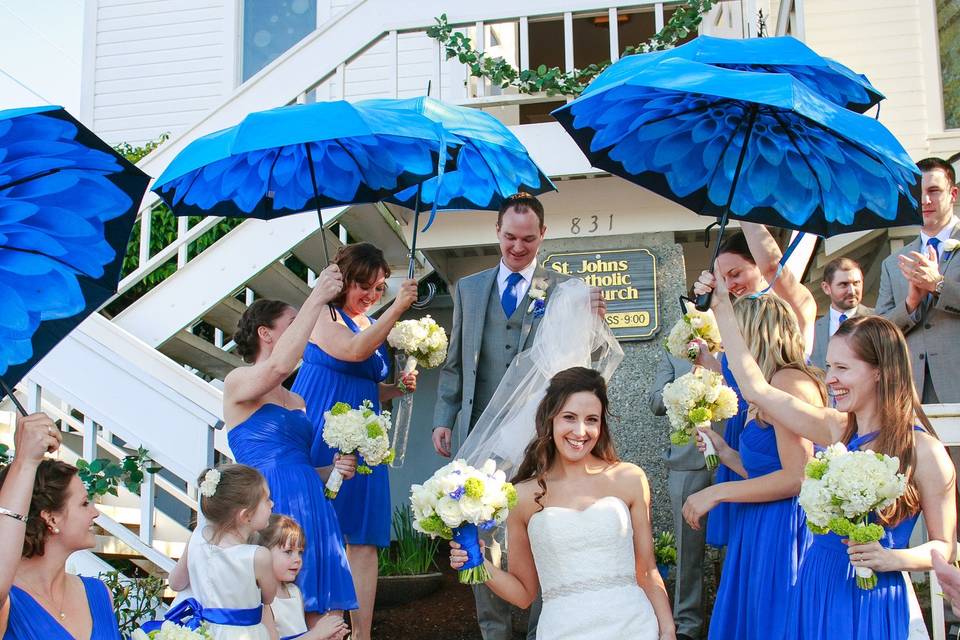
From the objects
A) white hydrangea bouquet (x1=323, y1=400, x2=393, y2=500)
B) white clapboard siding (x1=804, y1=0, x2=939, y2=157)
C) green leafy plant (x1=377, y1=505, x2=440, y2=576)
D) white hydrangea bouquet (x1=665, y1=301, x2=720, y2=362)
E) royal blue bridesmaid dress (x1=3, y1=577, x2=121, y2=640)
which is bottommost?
green leafy plant (x1=377, y1=505, x2=440, y2=576)

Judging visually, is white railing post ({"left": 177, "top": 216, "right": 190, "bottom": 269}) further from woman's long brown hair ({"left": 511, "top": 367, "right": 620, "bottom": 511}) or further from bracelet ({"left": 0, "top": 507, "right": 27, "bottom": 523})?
bracelet ({"left": 0, "top": 507, "right": 27, "bottom": 523})

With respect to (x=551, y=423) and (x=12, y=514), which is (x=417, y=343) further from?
(x=12, y=514)

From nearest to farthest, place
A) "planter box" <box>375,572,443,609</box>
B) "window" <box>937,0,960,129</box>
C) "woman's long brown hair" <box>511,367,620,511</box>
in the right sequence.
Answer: "woman's long brown hair" <box>511,367,620,511</box>, "planter box" <box>375,572,443,609</box>, "window" <box>937,0,960,129</box>

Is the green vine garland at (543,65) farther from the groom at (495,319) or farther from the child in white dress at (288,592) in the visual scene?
the child in white dress at (288,592)

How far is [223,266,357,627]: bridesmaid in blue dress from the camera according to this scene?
4168mm

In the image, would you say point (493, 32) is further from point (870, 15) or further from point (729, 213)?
point (729, 213)

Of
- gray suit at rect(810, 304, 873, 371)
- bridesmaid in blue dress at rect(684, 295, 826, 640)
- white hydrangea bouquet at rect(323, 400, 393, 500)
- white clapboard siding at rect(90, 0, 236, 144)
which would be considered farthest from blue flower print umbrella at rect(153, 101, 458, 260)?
white clapboard siding at rect(90, 0, 236, 144)

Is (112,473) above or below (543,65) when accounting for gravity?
below

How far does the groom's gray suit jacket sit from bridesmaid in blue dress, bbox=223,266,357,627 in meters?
1.00

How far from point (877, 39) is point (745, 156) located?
519cm

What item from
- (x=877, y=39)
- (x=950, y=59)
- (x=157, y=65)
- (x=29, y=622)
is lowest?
(x=29, y=622)

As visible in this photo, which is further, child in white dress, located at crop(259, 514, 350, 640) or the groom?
the groom

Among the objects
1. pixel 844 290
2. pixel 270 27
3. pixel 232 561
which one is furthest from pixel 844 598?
pixel 270 27

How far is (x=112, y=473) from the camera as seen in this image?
530 cm
